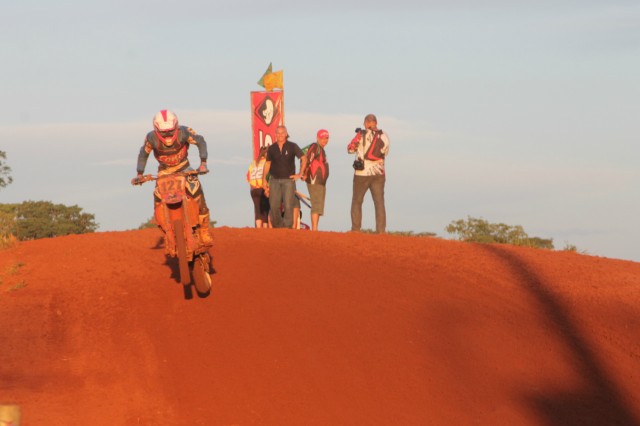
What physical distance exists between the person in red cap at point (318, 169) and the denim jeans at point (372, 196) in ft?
2.28

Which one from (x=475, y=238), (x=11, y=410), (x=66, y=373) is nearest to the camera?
(x=11, y=410)

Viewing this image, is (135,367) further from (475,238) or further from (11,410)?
(475,238)

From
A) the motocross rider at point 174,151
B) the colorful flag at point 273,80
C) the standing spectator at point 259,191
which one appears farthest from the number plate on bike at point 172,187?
the colorful flag at point 273,80

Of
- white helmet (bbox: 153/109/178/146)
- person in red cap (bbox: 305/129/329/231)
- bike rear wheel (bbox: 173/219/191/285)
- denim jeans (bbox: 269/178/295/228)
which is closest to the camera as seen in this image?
bike rear wheel (bbox: 173/219/191/285)

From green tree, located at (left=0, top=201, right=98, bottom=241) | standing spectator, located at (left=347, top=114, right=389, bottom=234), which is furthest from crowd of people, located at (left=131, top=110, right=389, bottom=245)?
green tree, located at (left=0, top=201, right=98, bottom=241)

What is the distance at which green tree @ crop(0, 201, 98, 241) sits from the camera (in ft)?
152

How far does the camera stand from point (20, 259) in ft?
60.8

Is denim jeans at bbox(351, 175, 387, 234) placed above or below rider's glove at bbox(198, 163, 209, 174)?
below

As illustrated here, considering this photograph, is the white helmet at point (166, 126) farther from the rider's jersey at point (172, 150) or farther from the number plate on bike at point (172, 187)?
the number plate on bike at point (172, 187)

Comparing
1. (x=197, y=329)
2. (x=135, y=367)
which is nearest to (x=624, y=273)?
(x=197, y=329)

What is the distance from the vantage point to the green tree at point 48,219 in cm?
4634

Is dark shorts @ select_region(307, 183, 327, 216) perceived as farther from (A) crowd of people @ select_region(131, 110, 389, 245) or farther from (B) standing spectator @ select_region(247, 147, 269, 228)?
(B) standing spectator @ select_region(247, 147, 269, 228)

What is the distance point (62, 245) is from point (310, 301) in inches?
258

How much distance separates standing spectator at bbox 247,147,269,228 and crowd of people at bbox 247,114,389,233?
0.67 meters
